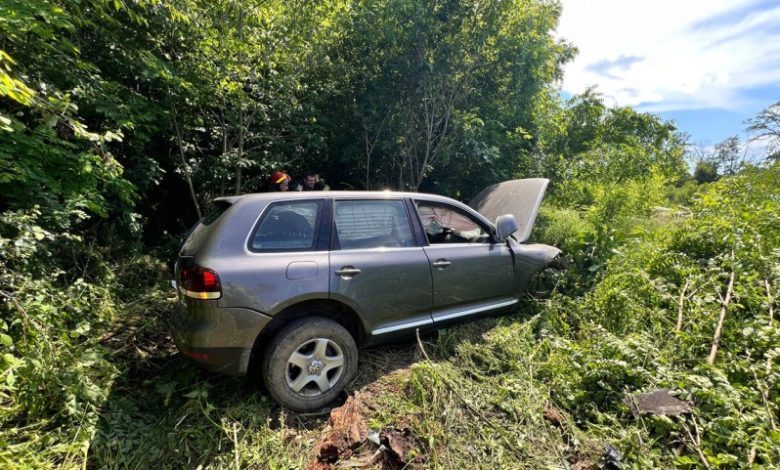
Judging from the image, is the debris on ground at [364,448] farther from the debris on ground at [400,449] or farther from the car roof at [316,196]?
the car roof at [316,196]

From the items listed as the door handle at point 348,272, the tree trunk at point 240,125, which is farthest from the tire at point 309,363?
the tree trunk at point 240,125

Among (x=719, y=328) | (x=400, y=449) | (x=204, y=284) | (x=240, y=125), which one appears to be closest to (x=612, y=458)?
(x=400, y=449)

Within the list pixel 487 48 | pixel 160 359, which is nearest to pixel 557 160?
pixel 487 48

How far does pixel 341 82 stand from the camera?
7.26m

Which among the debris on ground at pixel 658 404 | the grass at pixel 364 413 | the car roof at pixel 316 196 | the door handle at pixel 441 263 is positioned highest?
the car roof at pixel 316 196

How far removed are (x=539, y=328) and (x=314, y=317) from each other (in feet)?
8.10

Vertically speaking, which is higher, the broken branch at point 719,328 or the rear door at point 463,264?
the rear door at point 463,264

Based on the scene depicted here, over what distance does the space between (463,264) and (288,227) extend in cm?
170

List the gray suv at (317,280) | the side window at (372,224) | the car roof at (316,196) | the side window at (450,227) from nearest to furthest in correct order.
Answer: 1. the gray suv at (317,280)
2. the car roof at (316,196)
3. the side window at (372,224)
4. the side window at (450,227)

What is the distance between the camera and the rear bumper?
2467mm

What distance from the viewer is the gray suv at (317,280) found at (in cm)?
251

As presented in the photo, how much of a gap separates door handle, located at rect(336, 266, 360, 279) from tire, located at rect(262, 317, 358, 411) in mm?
376

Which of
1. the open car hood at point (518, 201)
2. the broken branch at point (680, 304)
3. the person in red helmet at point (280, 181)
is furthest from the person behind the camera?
the person in red helmet at point (280, 181)

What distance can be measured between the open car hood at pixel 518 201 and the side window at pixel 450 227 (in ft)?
2.80
